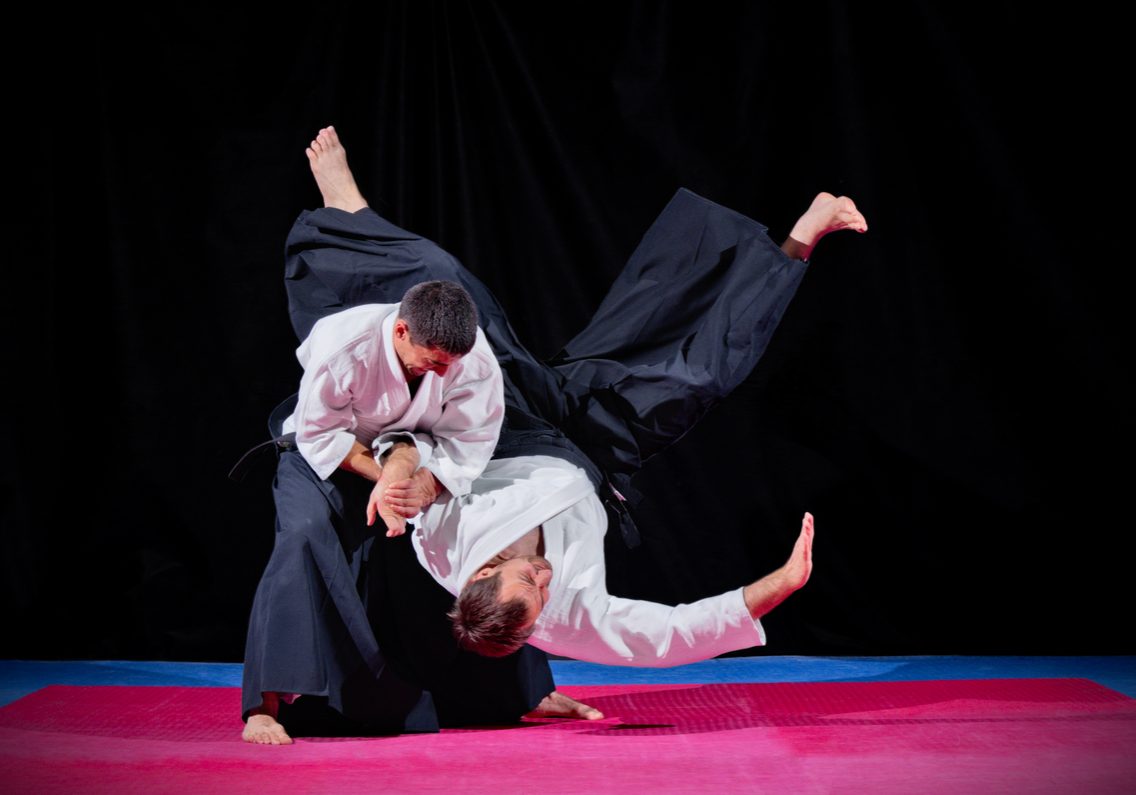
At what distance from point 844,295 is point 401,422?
165 cm

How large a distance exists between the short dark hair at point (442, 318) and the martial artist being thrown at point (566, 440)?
0.29 metres

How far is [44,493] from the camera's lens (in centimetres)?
359

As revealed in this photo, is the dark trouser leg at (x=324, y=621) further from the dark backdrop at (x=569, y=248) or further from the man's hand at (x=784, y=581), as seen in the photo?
the dark backdrop at (x=569, y=248)

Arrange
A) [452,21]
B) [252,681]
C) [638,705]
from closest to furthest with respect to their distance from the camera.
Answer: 1. [252,681]
2. [638,705]
3. [452,21]

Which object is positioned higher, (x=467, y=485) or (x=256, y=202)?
(x=256, y=202)

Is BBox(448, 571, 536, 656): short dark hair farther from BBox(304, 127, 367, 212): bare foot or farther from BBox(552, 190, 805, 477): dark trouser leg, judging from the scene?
BBox(304, 127, 367, 212): bare foot

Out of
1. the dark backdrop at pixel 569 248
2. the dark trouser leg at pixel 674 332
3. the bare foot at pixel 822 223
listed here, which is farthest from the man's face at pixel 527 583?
the dark backdrop at pixel 569 248

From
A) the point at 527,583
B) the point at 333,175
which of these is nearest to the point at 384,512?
the point at 527,583

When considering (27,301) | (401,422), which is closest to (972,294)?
(401,422)

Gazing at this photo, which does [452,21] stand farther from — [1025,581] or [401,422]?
[1025,581]

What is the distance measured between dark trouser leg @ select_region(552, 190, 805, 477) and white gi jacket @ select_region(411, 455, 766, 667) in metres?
0.35

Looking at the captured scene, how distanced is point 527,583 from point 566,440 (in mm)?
547

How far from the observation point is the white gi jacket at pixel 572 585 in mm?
2385

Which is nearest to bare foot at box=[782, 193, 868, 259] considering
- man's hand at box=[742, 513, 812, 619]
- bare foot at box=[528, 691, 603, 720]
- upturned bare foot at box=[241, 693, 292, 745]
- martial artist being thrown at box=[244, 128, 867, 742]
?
martial artist being thrown at box=[244, 128, 867, 742]
